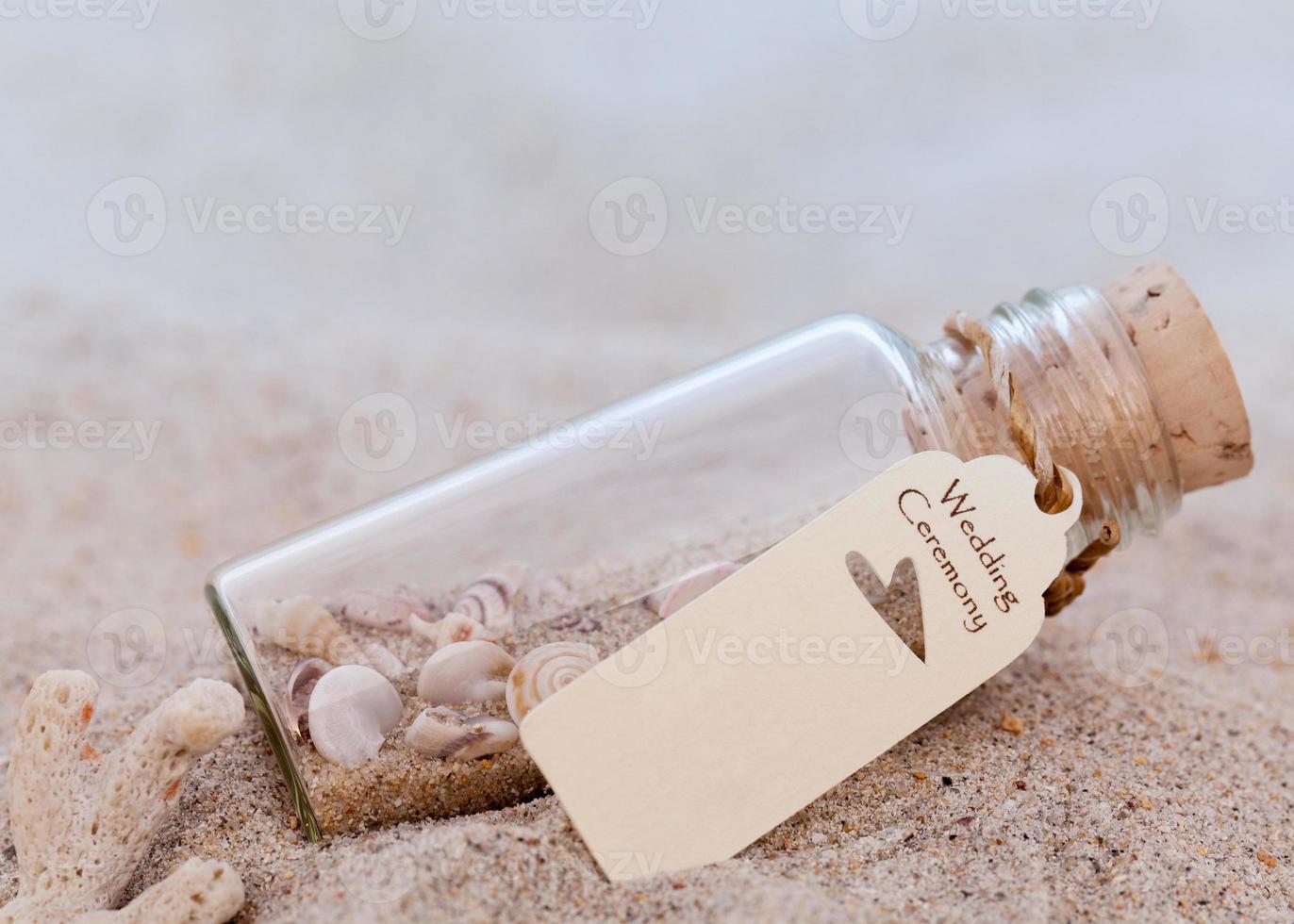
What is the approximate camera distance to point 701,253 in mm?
2264

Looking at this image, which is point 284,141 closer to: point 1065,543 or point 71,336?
point 71,336

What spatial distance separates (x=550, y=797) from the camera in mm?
865

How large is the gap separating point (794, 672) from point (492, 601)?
0.92ft

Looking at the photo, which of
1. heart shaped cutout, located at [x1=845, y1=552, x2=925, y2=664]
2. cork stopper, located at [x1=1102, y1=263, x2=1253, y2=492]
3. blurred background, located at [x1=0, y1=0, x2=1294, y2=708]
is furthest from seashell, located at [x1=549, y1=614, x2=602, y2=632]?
blurred background, located at [x1=0, y1=0, x2=1294, y2=708]

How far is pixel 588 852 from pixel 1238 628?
1146 mm

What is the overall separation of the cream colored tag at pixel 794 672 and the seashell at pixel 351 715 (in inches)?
6.0

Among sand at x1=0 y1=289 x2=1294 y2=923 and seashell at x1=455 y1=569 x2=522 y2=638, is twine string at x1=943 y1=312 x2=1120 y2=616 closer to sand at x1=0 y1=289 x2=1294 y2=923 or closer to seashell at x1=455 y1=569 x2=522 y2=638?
sand at x1=0 y1=289 x2=1294 y2=923

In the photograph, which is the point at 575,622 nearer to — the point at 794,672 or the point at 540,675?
the point at 540,675

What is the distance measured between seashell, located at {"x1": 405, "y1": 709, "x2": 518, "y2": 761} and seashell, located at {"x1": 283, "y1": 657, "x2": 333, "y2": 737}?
3.4 inches

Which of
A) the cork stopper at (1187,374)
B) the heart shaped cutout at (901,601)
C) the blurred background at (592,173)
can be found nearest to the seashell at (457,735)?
the heart shaped cutout at (901,601)

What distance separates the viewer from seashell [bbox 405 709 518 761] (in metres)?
0.84

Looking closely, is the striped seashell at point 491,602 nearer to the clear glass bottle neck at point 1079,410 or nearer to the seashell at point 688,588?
the seashell at point 688,588

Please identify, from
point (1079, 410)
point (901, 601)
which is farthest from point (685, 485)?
point (1079, 410)

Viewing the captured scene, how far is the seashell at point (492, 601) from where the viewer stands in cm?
91
